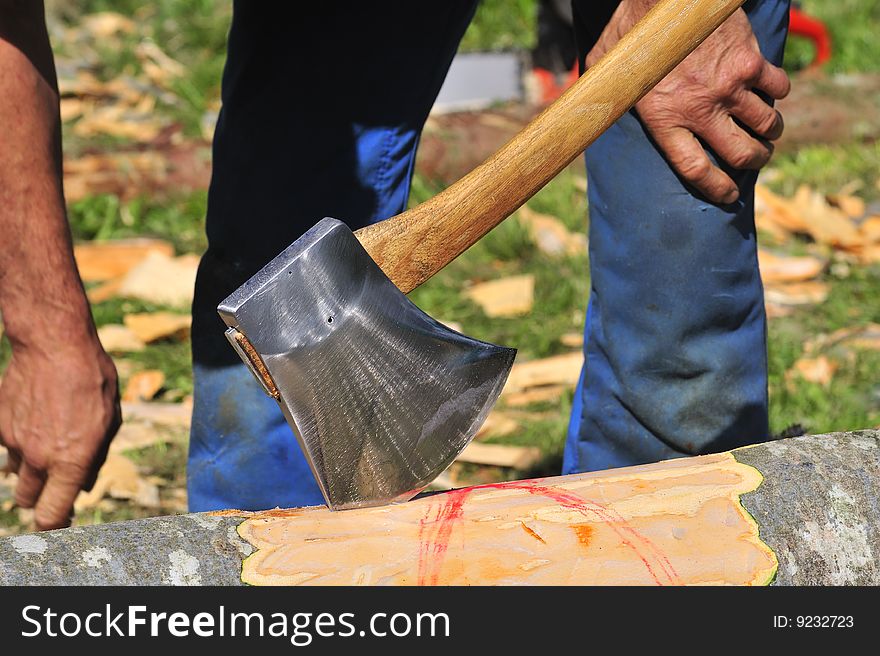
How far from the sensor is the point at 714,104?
216 centimetres

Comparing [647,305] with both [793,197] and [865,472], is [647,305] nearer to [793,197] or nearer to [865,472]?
[865,472]

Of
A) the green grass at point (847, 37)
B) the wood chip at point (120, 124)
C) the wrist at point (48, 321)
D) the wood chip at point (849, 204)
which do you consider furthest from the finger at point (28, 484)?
the green grass at point (847, 37)

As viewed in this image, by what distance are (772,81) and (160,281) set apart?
287 centimetres

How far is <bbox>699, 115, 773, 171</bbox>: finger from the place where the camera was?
2.18m

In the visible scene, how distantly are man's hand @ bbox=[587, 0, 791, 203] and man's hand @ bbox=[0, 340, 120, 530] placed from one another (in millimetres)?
1097

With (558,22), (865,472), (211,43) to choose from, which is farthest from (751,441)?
(211,43)

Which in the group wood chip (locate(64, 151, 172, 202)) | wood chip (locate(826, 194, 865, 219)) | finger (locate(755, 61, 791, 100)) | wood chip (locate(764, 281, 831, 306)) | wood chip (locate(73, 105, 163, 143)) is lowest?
wood chip (locate(764, 281, 831, 306))

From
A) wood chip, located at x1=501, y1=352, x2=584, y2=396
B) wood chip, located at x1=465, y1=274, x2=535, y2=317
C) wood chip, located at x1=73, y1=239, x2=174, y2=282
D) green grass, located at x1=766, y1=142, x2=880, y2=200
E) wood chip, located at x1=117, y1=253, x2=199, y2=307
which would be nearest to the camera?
wood chip, located at x1=501, y1=352, x2=584, y2=396

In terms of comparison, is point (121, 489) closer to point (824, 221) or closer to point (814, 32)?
point (824, 221)

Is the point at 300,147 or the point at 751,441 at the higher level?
the point at 300,147

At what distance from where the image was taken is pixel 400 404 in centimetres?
174

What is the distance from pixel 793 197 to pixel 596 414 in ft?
10.1

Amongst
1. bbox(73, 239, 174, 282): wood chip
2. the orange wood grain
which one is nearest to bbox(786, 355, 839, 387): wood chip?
the orange wood grain

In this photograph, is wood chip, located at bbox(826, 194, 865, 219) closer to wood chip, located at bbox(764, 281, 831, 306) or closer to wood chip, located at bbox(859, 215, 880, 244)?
wood chip, located at bbox(859, 215, 880, 244)
